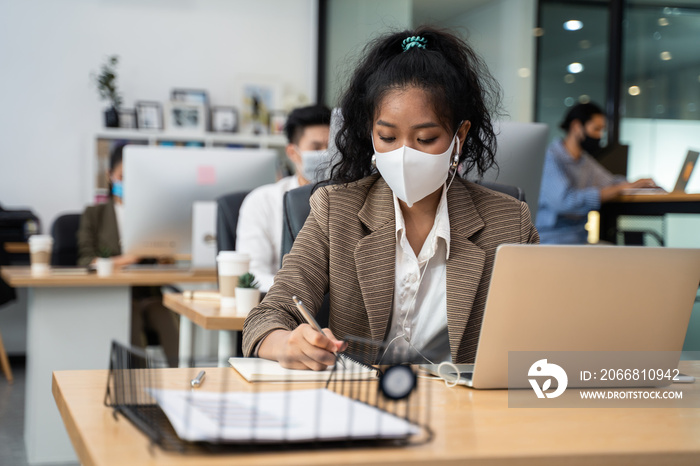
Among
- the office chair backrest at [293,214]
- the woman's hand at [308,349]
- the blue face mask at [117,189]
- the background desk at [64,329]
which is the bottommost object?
the background desk at [64,329]

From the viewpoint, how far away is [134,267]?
329 centimetres

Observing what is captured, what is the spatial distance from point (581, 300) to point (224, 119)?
16.4 feet

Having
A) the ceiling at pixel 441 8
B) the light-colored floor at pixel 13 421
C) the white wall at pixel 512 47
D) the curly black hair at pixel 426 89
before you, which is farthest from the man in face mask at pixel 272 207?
the ceiling at pixel 441 8

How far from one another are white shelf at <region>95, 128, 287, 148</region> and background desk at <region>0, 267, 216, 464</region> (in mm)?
2583

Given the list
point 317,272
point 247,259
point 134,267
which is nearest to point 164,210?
point 134,267

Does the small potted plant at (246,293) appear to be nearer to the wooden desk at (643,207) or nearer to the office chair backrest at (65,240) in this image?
the wooden desk at (643,207)

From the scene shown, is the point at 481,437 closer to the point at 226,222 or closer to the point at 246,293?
the point at 246,293

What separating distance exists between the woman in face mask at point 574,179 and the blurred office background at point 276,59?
107 mm

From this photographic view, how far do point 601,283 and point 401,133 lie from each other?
579 millimetres

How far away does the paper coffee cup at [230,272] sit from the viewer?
213cm

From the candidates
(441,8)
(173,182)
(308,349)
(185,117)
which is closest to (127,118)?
(185,117)

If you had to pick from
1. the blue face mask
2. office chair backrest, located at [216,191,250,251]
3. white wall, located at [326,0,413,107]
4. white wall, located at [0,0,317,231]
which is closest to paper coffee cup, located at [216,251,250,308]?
office chair backrest, located at [216,191,250,251]

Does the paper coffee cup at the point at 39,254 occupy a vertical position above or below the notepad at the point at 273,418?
below

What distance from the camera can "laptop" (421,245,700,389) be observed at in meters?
0.92
